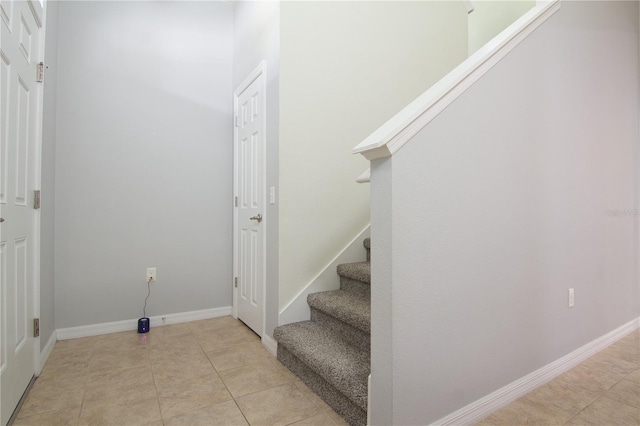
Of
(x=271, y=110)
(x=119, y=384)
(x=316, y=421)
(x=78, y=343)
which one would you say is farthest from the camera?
(x=78, y=343)

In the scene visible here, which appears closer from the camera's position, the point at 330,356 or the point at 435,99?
the point at 435,99

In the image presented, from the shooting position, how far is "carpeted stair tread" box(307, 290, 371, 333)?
1.77m

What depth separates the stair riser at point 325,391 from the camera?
4.86 feet

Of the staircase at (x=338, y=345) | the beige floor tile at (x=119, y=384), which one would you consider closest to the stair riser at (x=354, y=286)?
the staircase at (x=338, y=345)

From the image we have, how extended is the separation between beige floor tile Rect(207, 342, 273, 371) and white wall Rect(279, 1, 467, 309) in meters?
0.40

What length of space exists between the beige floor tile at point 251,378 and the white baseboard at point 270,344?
6.0 inches

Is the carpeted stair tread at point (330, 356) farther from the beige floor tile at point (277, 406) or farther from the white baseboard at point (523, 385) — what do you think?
the white baseboard at point (523, 385)

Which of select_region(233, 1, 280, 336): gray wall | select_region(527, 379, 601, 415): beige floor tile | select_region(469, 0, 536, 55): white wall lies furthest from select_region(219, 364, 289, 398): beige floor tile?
select_region(469, 0, 536, 55): white wall

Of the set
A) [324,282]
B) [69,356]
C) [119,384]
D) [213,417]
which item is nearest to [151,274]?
[69,356]

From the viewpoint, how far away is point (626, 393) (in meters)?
1.74

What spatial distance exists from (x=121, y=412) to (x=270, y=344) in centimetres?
93

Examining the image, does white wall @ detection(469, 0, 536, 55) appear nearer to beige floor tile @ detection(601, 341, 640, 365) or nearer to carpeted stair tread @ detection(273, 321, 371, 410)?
beige floor tile @ detection(601, 341, 640, 365)

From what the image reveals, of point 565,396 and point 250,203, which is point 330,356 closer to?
point 565,396

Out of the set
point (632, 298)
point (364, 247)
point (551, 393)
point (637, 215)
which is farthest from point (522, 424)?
point (637, 215)
